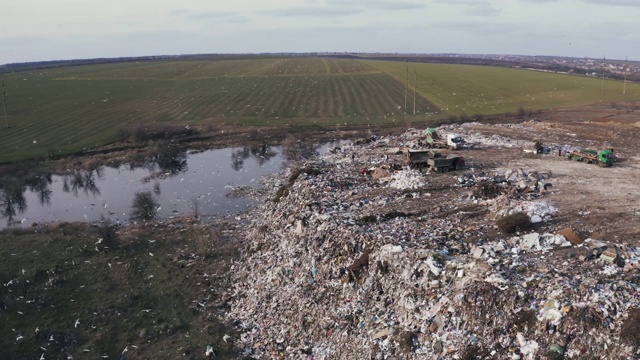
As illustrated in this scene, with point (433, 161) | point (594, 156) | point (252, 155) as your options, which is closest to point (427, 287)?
point (433, 161)

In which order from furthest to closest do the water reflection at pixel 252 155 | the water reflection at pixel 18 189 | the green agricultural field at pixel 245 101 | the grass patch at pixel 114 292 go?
the green agricultural field at pixel 245 101
the water reflection at pixel 252 155
the water reflection at pixel 18 189
the grass patch at pixel 114 292

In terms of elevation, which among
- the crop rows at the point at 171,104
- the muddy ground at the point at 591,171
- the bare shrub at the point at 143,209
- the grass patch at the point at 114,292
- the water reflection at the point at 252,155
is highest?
the crop rows at the point at 171,104

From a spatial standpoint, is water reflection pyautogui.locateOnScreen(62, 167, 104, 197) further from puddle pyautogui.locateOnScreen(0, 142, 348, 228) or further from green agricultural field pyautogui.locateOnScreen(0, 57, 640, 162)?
green agricultural field pyautogui.locateOnScreen(0, 57, 640, 162)

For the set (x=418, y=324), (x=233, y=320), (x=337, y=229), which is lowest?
(x=233, y=320)

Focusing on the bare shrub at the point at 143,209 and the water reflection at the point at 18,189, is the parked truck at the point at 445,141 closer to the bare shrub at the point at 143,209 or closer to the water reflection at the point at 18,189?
the bare shrub at the point at 143,209

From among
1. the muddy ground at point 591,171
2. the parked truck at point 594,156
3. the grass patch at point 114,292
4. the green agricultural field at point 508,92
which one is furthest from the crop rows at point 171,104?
the parked truck at point 594,156

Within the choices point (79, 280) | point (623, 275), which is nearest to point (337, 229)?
point (623, 275)

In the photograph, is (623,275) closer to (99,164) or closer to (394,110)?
(99,164)

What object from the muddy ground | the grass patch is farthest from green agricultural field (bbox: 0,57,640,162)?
the grass patch
